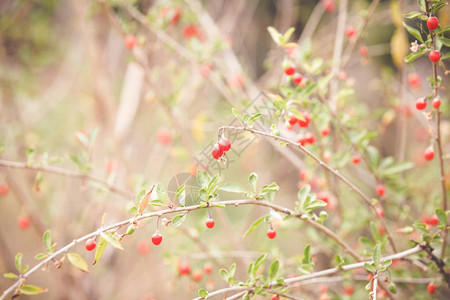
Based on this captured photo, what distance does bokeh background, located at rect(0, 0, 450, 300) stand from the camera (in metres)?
1.72

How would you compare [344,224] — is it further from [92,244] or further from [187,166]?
[92,244]

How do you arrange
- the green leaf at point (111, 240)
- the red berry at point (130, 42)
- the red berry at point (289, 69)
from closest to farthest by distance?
the green leaf at point (111, 240) → the red berry at point (289, 69) → the red berry at point (130, 42)

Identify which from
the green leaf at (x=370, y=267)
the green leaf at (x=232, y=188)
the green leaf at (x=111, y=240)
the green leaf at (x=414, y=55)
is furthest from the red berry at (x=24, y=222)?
the green leaf at (x=414, y=55)

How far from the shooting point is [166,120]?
242cm

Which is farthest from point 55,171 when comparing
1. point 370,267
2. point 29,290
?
point 370,267

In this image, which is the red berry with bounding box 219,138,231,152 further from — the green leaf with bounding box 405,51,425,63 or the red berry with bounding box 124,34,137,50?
the red berry with bounding box 124,34,137,50

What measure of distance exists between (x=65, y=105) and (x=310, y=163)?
2781mm

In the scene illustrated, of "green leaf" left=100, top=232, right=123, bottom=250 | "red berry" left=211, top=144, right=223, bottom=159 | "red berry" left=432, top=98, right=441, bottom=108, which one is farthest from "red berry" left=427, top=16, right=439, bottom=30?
"green leaf" left=100, top=232, right=123, bottom=250

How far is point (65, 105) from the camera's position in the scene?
10.9ft

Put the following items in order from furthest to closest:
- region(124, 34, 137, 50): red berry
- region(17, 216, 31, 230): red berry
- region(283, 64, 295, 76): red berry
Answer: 1. region(17, 216, 31, 230): red berry
2. region(124, 34, 137, 50): red berry
3. region(283, 64, 295, 76): red berry

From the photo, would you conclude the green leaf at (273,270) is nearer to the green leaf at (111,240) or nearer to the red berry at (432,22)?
the green leaf at (111,240)

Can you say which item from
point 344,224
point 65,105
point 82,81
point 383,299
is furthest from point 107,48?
point 383,299

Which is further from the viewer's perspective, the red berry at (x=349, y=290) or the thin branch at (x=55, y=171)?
the red berry at (x=349, y=290)

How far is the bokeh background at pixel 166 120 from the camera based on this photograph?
1.72 metres
